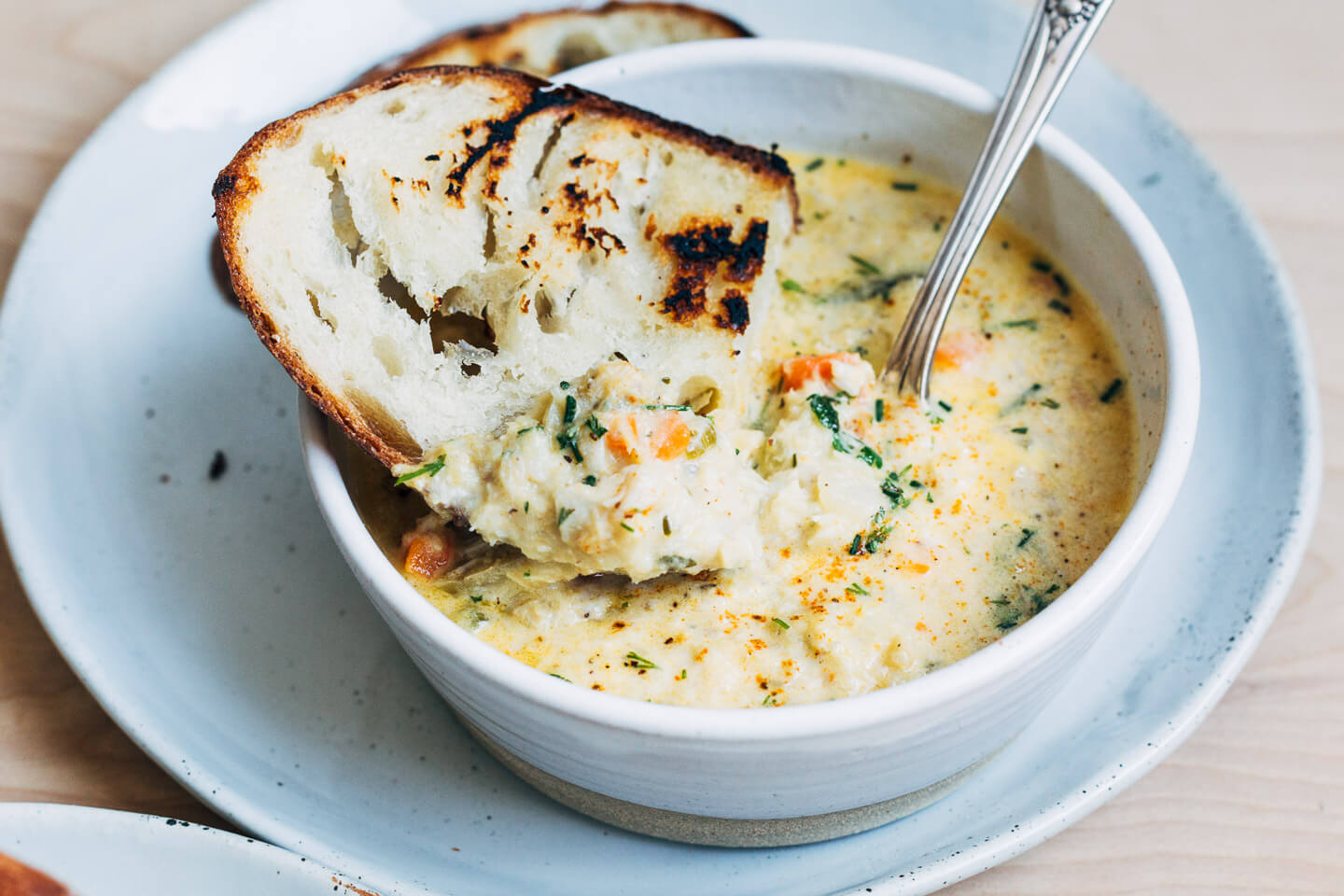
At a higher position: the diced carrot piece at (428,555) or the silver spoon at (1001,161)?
the silver spoon at (1001,161)

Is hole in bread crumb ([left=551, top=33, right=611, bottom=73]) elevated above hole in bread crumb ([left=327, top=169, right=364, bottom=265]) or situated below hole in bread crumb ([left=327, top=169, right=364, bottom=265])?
above

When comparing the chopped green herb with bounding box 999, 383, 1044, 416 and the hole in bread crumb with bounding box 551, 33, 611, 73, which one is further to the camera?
the hole in bread crumb with bounding box 551, 33, 611, 73

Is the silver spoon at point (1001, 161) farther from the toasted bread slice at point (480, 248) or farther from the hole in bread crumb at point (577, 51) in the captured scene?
the hole in bread crumb at point (577, 51)

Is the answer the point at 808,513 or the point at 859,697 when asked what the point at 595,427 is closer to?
the point at 808,513

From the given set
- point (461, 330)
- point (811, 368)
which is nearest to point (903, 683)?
point (811, 368)

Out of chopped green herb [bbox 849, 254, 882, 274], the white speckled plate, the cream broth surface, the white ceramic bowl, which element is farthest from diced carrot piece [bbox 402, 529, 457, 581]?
chopped green herb [bbox 849, 254, 882, 274]

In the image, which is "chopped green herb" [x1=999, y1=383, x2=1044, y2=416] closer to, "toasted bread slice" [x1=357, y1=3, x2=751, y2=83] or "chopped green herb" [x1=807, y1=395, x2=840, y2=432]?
"chopped green herb" [x1=807, y1=395, x2=840, y2=432]

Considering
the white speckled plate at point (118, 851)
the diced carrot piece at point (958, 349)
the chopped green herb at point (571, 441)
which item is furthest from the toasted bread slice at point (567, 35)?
the white speckled plate at point (118, 851)
